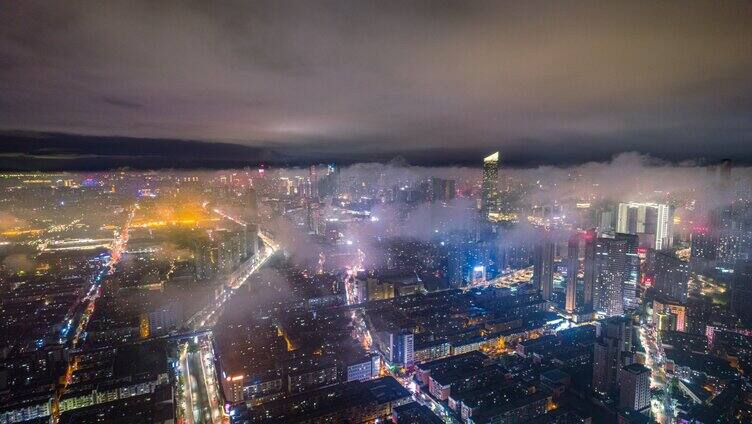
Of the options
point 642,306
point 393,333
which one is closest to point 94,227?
point 393,333

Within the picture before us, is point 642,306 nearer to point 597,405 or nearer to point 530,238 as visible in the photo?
point 530,238

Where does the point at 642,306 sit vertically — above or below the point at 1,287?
below

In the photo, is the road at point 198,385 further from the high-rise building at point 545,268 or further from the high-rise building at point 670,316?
the high-rise building at point 670,316

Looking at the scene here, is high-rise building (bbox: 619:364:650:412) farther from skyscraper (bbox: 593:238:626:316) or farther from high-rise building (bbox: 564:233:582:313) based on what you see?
skyscraper (bbox: 593:238:626:316)

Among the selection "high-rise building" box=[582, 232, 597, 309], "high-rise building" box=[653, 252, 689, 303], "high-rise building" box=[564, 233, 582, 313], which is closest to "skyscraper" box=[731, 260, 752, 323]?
"high-rise building" box=[653, 252, 689, 303]

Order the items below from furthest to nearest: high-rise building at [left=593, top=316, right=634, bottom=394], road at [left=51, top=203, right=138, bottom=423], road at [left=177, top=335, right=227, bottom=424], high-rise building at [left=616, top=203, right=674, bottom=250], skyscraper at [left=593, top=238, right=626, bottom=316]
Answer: high-rise building at [left=616, top=203, right=674, bottom=250], skyscraper at [left=593, top=238, right=626, bottom=316], high-rise building at [left=593, top=316, right=634, bottom=394], road at [left=51, top=203, right=138, bottom=423], road at [left=177, top=335, right=227, bottom=424]

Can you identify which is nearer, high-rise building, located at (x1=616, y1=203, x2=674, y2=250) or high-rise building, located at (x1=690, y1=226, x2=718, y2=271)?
high-rise building, located at (x1=690, y1=226, x2=718, y2=271)

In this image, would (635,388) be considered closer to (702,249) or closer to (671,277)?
(671,277)
